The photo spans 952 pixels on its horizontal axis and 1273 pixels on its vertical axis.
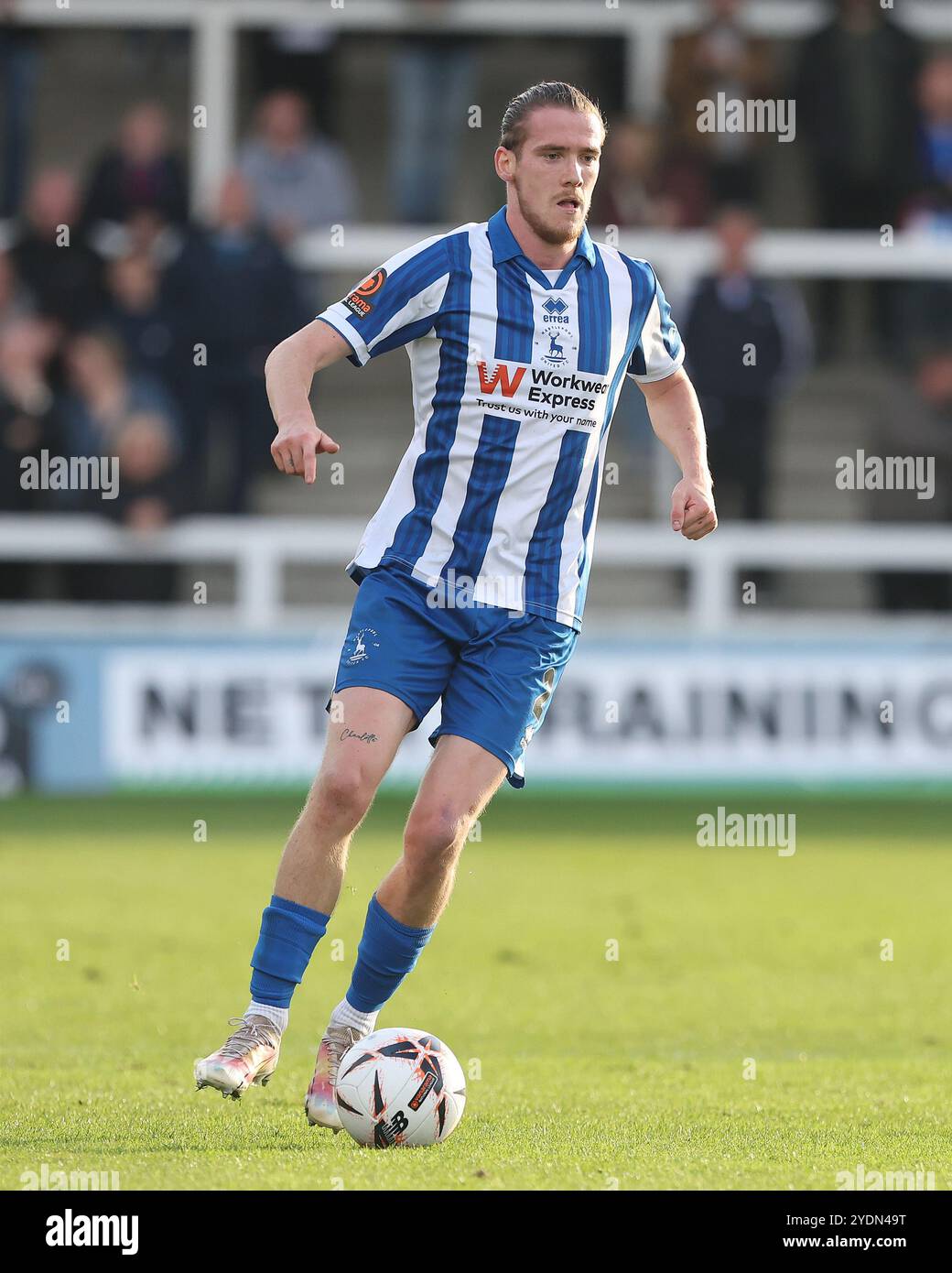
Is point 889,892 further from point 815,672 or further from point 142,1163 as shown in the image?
point 142,1163

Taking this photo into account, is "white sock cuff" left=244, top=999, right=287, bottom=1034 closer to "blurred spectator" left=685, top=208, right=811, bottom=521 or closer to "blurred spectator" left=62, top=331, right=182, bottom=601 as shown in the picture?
"blurred spectator" left=62, top=331, right=182, bottom=601

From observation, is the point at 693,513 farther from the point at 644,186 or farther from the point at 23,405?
the point at 644,186

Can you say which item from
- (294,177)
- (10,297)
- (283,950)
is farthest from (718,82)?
(283,950)

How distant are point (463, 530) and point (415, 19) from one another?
10870 millimetres

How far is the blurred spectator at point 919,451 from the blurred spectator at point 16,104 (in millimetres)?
6695

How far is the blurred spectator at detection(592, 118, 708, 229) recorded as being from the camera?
14703mm

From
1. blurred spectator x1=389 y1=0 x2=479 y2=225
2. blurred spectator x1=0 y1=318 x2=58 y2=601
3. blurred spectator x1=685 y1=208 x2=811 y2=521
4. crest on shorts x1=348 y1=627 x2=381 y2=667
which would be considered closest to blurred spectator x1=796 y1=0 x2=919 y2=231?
blurred spectator x1=685 y1=208 x2=811 y2=521

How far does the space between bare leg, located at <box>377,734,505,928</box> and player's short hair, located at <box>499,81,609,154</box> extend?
1.55 metres

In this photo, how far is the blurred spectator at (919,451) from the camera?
14.6 meters

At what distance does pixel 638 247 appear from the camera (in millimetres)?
14969

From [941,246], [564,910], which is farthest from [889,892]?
[941,246]

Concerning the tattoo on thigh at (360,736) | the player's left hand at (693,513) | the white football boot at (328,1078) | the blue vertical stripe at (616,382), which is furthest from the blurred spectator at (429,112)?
the white football boot at (328,1078)

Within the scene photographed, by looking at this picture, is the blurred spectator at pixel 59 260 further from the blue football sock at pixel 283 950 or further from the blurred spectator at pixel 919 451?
the blue football sock at pixel 283 950
